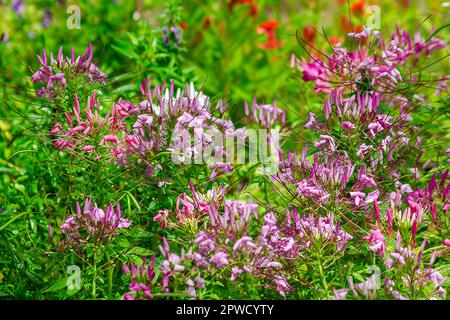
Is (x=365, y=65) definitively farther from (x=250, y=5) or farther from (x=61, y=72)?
(x=250, y=5)

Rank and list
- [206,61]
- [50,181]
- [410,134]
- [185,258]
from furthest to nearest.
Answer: [206,61]
[50,181]
[410,134]
[185,258]

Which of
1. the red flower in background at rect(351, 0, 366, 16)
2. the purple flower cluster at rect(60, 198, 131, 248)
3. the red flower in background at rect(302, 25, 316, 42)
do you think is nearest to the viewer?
the purple flower cluster at rect(60, 198, 131, 248)

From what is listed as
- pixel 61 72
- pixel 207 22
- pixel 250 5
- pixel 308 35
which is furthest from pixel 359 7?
pixel 61 72

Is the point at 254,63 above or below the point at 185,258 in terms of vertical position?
above

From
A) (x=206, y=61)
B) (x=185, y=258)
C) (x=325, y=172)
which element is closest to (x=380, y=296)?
(x=325, y=172)

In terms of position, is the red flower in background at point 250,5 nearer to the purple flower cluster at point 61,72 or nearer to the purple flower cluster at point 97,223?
the purple flower cluster at point 61,72

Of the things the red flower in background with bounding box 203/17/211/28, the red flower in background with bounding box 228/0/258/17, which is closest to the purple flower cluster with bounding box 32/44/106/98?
the red flower in background with bounding box 203/17/211/28

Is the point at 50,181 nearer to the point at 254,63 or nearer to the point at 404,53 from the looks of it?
the point at 404,53

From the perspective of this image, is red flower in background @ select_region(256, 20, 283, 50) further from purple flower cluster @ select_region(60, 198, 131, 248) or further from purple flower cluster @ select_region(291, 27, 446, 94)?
purple flower cluster @ select_region(60, 198, 131, 248)

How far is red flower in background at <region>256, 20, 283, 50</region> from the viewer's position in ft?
13.1

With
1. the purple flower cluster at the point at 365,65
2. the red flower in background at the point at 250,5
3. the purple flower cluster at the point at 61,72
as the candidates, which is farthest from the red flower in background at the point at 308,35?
the purple flower cluster at the point at 61,72

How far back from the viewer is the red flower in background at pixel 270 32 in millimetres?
3980

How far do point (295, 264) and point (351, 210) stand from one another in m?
0.22

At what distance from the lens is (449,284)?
1.80m
